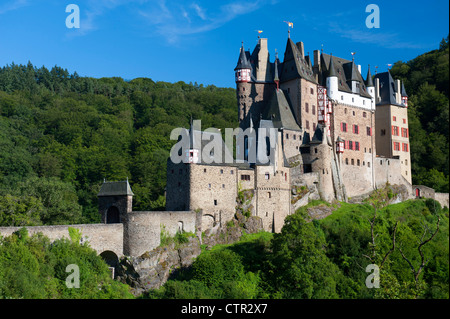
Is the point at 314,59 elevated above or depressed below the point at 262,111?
above

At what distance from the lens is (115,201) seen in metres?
41.7

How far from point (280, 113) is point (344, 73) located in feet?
37.5

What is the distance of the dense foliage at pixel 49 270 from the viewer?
110ft

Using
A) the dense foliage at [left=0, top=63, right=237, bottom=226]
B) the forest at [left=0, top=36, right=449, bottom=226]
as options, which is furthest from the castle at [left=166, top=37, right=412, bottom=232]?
the dense foliage at [left=0, top=63, right=237, bottom=226]

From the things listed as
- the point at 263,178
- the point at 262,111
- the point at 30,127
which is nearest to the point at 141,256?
the point at 263,178

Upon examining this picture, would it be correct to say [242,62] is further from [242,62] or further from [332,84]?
[332,84]

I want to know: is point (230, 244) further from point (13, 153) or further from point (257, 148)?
point (13, 153)

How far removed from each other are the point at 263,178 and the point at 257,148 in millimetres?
2634

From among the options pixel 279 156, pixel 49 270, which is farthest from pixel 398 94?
pixel 49 270

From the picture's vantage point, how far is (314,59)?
58.3 m

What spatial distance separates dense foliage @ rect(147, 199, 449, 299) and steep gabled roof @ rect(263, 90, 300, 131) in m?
10.2

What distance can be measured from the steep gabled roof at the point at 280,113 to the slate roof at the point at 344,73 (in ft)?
20.1

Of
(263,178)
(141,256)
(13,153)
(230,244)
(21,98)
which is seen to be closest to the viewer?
(141,256)

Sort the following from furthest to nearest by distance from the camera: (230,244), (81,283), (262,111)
Answer: (262,111), (230,244), (81,283)
